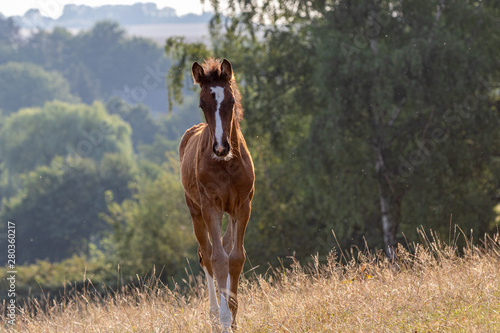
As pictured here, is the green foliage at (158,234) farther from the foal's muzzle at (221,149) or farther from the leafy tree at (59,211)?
the foal's muzzle at (221,149)

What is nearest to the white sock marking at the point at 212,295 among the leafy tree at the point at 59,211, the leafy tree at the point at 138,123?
the leafy tree at the point at 59,211

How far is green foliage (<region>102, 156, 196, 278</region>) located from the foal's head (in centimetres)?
2634

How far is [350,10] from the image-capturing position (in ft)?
66.9

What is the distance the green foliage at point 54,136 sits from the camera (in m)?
89.2

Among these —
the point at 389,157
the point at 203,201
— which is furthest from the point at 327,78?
→ the point at 203,201

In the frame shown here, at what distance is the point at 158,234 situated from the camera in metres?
38.3

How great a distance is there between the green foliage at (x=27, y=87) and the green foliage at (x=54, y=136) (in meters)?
27.6

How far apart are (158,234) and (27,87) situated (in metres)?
95.2

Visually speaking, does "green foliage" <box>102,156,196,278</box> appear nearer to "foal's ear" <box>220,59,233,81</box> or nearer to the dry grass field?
the dry grass field

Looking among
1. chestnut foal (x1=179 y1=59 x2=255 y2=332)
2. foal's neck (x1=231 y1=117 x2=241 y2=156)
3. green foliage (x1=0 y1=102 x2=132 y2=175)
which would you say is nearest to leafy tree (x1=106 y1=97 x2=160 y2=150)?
green foliage (x1=0 y1=102 x2=132 y2=175)

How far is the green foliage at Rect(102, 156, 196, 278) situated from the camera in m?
35.4

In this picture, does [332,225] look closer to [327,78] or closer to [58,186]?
[327,78]

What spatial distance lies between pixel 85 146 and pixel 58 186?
2479 centimetres

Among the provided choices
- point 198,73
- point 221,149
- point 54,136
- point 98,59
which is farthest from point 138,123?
point 221,149
